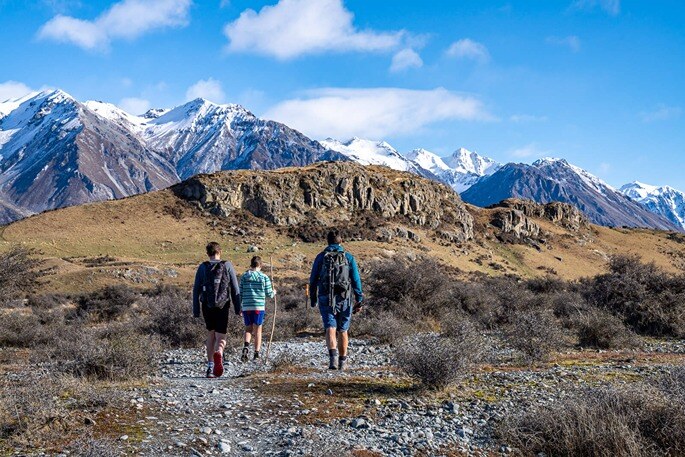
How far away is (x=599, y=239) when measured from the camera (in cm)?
12094

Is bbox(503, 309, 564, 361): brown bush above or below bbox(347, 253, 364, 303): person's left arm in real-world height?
below

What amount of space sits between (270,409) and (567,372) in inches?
219

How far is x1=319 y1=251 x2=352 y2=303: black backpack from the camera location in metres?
9.88

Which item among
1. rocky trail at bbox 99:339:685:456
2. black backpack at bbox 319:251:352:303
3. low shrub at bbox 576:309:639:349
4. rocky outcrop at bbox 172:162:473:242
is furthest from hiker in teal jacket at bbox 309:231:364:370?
rocky outcrop at bbox 172:162:473:242

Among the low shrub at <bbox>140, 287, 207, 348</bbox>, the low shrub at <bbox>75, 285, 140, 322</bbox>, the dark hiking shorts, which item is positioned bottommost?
the low shrub at <bbox>75, 285, 140, 322</bbox>

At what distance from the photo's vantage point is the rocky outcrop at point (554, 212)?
416 ft

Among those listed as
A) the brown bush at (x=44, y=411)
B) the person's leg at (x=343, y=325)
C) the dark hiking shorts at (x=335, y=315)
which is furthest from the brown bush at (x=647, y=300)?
the brown bush at (x=44, y=411)

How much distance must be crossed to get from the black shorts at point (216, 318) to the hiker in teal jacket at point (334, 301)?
5.49 ft

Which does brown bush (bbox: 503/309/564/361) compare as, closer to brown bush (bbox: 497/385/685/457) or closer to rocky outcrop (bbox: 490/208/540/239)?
brown bush (bbox: 497/385/685/457)

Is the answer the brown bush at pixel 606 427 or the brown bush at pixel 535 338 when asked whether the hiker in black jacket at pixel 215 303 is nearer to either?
the brown bush at pixel 606 427

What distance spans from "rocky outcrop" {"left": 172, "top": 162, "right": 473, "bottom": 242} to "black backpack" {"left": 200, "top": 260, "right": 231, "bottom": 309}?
77.0m

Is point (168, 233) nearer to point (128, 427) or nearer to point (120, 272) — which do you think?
point (120, 272)

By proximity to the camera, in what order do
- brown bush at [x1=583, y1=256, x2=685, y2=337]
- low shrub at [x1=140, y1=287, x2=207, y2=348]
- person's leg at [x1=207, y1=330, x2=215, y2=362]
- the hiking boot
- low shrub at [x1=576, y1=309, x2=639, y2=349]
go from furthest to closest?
brown bush at [x1=583, y1=256, x2=685, y2=337], low shrub at [x1=140, y1=287, x2=207, y2=348], low shrub at [x1=576, y1=309, x2=639, y2=349], person's leg at [x1=207, y1=330, x2=215, y2=362], the hiking boot

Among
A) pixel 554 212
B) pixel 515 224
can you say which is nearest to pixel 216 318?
pixel 515 224
